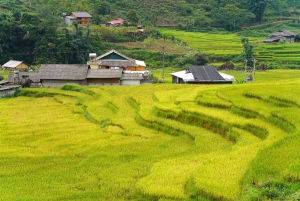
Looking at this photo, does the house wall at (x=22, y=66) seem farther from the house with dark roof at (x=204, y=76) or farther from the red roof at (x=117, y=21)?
the red roof at (x=117, y=21)

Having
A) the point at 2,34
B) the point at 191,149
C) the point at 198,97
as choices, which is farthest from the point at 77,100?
the point at 2,34

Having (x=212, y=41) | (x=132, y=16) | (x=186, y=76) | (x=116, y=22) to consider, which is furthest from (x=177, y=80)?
(x=132, y=16)

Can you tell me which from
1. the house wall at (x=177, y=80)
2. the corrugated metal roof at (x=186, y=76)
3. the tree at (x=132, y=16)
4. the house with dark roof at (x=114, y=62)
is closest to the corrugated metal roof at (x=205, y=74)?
the corrugated metal roof at (x=186, y=76)

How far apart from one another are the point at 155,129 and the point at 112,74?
13908 millimetres

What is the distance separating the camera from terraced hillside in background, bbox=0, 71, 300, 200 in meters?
9.14

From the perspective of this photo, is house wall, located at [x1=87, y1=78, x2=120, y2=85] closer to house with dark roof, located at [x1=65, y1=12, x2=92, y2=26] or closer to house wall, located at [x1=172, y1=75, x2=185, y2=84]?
house wall, located at [x1=172, y1=75, x2=185, y2=84]

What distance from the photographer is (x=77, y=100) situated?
23.9 m

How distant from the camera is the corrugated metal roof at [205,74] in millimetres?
28422

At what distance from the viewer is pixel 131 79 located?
30109 mm

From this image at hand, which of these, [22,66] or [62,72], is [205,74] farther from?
[22,66]

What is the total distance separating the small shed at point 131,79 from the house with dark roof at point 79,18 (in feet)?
71.1

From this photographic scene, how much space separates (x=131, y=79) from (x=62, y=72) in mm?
4962

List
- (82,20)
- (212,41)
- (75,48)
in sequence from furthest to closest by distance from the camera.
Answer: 1. (212,41)
2. (82,20)
3. (75,48)

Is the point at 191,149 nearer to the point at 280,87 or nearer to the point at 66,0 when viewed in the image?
the point at 280,87
